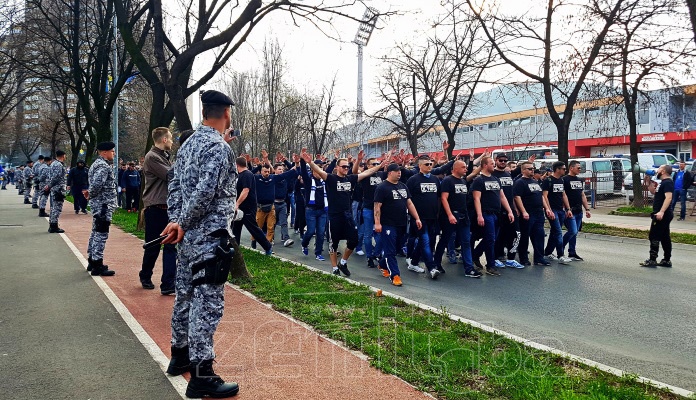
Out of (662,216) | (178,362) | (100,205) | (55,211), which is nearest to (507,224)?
(662,216)

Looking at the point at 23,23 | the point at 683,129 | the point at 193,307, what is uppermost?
the point at 23,23

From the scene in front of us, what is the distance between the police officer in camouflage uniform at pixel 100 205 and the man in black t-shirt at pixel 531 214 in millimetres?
7097

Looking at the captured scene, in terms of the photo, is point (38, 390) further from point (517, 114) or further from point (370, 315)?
point (517, 114)

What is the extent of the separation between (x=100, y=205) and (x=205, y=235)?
5459 mm

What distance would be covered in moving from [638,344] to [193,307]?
436 centimetres

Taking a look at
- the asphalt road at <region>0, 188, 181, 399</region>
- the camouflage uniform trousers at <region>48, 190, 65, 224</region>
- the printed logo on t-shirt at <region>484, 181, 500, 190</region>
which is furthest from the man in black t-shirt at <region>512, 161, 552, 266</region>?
the camouflage uniform trousers at <region>48, 190, 65, 224</region>

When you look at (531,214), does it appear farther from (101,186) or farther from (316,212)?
(101,186)

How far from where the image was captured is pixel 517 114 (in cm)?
4878

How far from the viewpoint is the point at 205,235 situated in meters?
4.01

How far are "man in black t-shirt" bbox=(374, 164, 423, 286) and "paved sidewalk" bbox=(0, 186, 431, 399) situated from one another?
2368 millimetres

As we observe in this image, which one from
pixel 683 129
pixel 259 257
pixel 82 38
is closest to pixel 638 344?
pixel 259 257

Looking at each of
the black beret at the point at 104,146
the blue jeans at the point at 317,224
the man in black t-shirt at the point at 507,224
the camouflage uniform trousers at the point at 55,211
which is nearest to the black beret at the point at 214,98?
the black beret at the point at 104,146

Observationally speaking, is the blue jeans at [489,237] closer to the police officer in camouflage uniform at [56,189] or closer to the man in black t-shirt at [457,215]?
the man in black t-shirt at [457,215]

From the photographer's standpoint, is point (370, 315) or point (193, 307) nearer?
point (193, 307)
